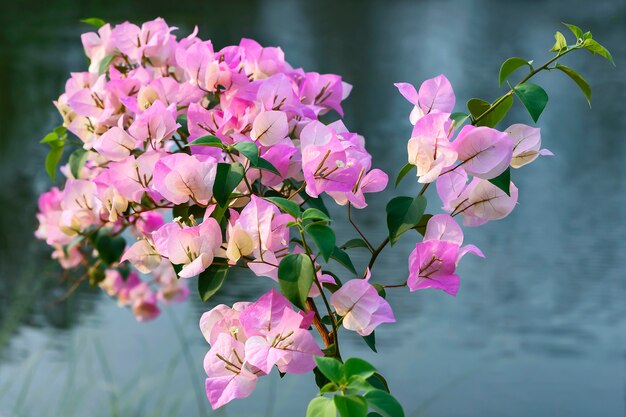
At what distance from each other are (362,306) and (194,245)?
12 centimetres

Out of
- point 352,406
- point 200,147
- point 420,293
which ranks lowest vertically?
point 352,406

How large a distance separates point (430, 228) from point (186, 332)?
3.71ft

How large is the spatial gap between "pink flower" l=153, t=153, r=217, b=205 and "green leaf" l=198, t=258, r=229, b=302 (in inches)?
2.0

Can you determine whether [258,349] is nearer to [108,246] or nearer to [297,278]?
[297,278]

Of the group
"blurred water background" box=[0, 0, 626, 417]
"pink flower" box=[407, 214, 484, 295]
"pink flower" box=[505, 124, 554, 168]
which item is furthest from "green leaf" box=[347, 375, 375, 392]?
"blurred water background" box=[0, 0, 626, 417]

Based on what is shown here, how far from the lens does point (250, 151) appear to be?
0.63m

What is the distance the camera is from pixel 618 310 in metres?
2.47

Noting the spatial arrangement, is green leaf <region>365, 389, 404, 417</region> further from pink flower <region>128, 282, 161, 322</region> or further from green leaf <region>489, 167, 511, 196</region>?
pink flower <region>128, 282, 161, 322</region>

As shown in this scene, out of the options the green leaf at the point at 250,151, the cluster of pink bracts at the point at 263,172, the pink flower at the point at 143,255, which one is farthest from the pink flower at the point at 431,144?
the pink flower at the point at 143,255

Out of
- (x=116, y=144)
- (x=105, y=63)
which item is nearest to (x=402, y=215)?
(x=116, y=144)

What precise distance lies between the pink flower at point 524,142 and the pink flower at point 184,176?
8.3 inches

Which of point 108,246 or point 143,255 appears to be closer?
point 143,255

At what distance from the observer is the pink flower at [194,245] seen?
0.63m

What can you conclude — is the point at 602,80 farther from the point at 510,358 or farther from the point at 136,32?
the point at 136,32
